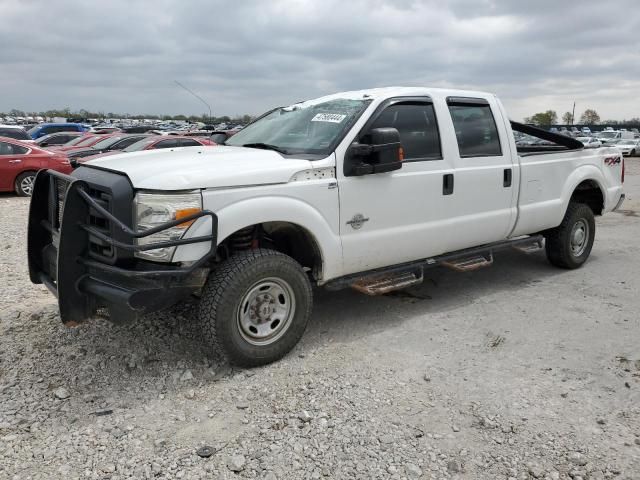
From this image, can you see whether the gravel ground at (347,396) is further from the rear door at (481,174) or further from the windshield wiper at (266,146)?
the windshield wiper at (266,146)

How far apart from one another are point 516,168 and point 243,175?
3.04 meters

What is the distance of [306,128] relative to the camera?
4.59 meters

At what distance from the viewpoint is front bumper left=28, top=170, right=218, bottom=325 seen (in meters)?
3.39

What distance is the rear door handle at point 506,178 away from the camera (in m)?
5.38

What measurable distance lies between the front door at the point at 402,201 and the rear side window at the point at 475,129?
11.7 inches

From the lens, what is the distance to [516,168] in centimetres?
550

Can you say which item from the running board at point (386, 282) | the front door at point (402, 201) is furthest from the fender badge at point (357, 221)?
the running board at point (386, 282)

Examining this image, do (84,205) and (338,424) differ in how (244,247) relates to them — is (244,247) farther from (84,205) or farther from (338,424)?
(338,424)

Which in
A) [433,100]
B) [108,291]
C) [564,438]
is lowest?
[564,438]

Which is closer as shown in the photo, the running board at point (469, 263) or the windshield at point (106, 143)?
the running board at point (469, 263)

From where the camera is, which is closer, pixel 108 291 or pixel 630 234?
pixel 108 291

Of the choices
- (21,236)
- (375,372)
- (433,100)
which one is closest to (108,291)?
(375,372)

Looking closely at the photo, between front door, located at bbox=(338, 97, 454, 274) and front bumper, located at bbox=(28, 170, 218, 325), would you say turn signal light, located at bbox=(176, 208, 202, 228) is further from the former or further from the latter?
front door, located at bbox=(338, 97, 454, 274)

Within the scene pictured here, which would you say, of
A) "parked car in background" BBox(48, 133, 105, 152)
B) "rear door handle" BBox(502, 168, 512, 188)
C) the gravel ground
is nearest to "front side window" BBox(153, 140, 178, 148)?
"parked car in background" BBox(48, 133, 105, 152)
